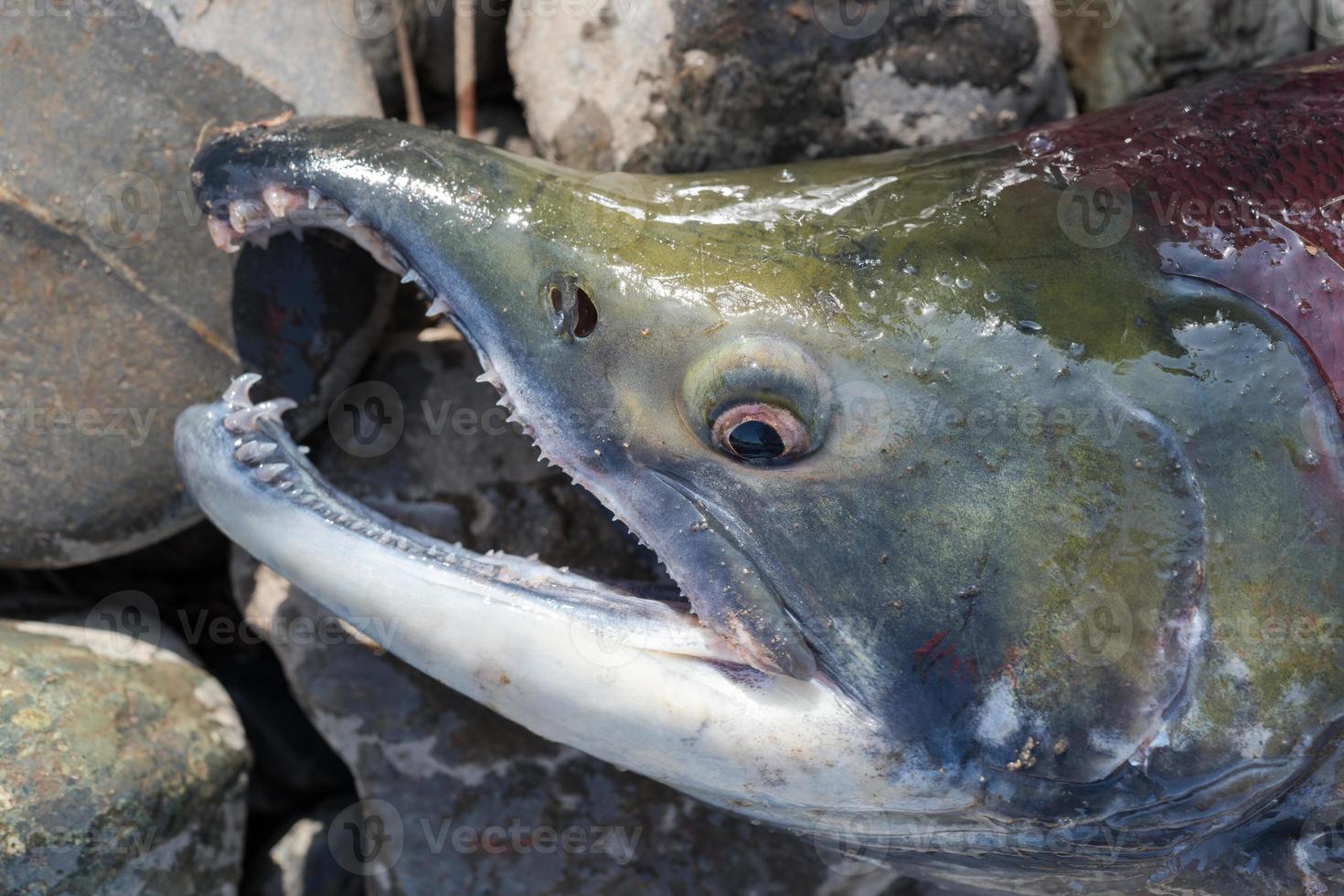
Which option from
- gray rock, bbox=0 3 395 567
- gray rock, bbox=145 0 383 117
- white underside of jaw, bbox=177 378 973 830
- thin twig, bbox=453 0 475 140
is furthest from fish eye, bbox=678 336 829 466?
thin twig, bbox=453 0 475 140

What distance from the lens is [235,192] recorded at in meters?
2.85

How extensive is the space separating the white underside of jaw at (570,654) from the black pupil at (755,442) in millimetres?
476

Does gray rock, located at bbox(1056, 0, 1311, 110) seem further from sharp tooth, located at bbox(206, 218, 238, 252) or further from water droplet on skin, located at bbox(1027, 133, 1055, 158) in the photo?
sharp tooth, located at bbox(206, 218, 238, 252)

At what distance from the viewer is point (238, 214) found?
2869 millimetres

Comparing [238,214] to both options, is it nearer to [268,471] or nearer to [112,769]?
[268,471]

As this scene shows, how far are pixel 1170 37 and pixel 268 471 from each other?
3430mm

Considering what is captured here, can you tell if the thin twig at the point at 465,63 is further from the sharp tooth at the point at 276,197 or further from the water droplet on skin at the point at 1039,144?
the water droplet on skin at the point at 1039,144

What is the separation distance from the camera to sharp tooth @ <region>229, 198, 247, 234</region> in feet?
9.37

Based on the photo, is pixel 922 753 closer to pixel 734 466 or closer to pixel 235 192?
pixel 734 466

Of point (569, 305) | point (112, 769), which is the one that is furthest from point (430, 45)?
point (112, 769)

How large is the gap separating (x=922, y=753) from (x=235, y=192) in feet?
7.32

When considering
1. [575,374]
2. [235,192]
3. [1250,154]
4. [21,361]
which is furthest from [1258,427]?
[21,361]

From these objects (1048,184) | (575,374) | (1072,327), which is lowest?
(575,374)

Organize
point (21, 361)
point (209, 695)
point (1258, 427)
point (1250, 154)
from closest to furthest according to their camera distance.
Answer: point (1258, 427)
point (1250, 154)
point (21, 361)
point (209, 695)
